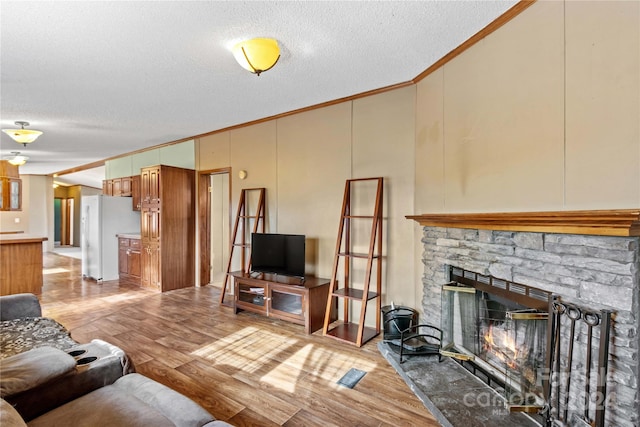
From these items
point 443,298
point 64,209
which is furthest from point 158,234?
point 64,209

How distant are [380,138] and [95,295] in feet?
16.6

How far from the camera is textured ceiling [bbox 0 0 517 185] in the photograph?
7.08 ft

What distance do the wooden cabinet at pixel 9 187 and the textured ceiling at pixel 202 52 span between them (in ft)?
10.4

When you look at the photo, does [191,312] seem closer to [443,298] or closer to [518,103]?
[443,298]

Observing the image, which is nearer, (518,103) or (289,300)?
(518,103)

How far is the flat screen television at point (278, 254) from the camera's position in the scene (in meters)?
3.85

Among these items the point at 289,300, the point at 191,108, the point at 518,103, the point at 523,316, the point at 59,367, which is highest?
the point at 191,108

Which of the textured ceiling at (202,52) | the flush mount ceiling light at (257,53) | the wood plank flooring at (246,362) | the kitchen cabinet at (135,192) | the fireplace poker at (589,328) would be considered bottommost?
the wood plank flooring at (246,362)

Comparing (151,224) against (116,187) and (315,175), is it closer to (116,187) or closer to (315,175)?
(116,187)

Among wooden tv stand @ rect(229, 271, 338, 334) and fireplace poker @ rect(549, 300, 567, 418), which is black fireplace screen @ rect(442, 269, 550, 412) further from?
wooden tv stand @ rect(229, 271, 338, 334)

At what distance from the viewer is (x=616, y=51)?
1.55 metres

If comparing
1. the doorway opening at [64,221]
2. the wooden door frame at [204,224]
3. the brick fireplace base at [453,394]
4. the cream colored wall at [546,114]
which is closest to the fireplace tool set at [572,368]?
the brick fireplace base at [453,394]

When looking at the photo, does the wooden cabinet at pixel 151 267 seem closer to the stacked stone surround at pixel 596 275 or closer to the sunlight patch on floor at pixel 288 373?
the sunlight patch on floor at pixel 288 373

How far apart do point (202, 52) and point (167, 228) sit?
3573mm
